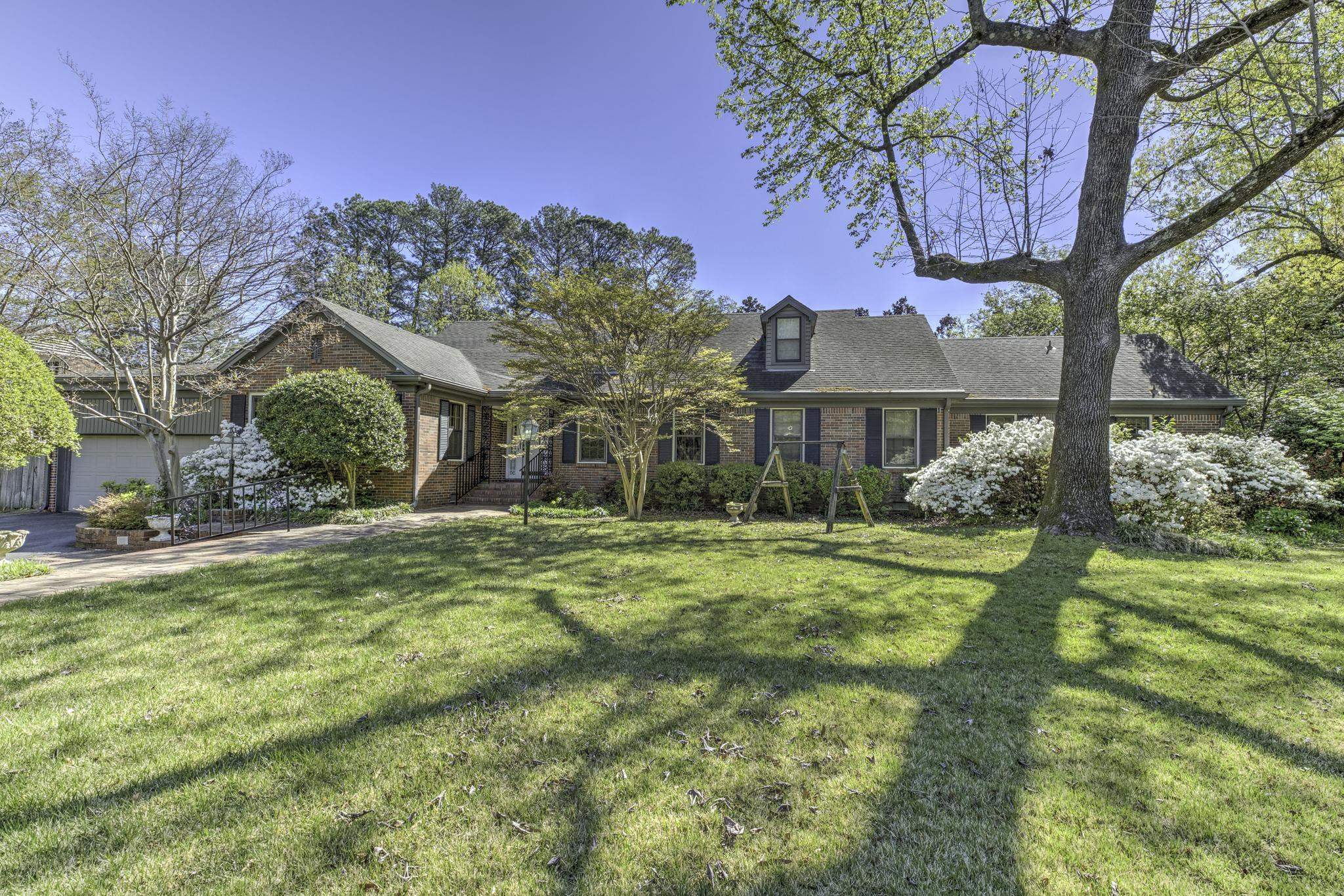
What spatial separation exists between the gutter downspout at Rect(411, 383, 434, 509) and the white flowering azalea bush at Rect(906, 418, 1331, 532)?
10449 millimetres

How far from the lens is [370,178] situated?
1382 centimetres

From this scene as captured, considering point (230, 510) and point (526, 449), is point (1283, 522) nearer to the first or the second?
point (526, 449)

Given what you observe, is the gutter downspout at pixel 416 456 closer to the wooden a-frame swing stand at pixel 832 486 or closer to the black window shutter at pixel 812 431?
the wooden a-frame swing stand at pixel 832 486

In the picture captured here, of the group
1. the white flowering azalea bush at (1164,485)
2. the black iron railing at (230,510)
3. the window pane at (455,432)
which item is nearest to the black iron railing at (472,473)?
the window pane at (455,432)

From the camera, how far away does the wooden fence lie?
13133mm

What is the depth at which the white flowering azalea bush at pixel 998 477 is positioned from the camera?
9.76 m

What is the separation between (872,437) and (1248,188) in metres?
7.20

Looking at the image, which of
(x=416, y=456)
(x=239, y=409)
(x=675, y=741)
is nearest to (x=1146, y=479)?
(x=675, y=741)

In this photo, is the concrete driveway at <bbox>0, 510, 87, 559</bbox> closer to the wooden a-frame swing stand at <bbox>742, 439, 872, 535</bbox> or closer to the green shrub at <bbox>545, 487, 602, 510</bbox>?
the green shrub at <bbox>545, 487, 602, 510</bbox>

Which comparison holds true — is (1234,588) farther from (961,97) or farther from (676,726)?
(961,97)

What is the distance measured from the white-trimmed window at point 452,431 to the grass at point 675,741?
7.92 metres

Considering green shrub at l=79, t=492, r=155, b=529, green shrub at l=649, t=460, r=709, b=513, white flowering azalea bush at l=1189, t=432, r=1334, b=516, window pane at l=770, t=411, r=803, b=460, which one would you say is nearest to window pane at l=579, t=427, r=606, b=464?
green shrub at l=649, t=460, r=709, b=513

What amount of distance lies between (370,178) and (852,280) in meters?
16.8

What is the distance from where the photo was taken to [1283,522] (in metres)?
8.75
